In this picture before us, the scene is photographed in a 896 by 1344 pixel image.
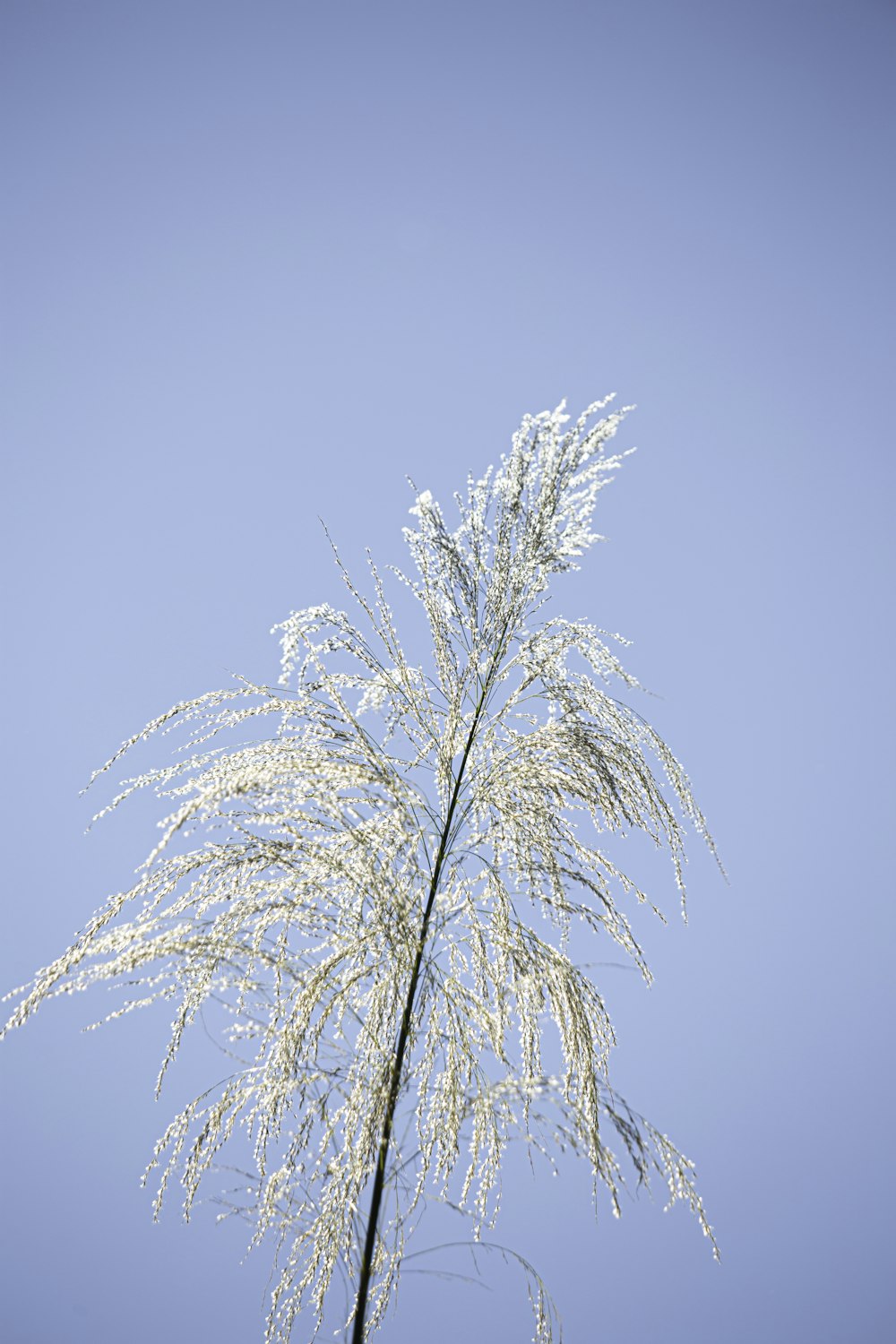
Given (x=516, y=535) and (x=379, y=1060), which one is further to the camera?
(x=516, y=535)

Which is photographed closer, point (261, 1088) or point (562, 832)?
point (261, 1088)

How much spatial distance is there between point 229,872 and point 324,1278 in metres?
0.74

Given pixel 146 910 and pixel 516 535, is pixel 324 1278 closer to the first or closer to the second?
pixel 146 910

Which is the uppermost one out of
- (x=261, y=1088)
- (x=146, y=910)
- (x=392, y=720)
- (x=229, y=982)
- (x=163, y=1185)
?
(x=392, y=720)

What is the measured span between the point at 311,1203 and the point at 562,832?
34.0 inches

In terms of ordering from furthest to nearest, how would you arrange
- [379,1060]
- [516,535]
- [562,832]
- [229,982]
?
[516,535], [562,832], [379,1060], [229,982]

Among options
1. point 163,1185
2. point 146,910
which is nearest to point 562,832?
point 146,910

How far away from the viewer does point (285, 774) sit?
1665 millimetres

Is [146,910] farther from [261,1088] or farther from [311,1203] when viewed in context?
[311,1203]

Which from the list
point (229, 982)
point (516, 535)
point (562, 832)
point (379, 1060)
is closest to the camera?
point (229, 982)

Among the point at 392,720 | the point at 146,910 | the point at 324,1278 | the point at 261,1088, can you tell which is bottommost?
the point at 324,1278

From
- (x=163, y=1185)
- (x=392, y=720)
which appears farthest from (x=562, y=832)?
(x=163, y=1185)

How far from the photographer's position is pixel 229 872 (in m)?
1.74

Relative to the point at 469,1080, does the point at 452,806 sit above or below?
above
